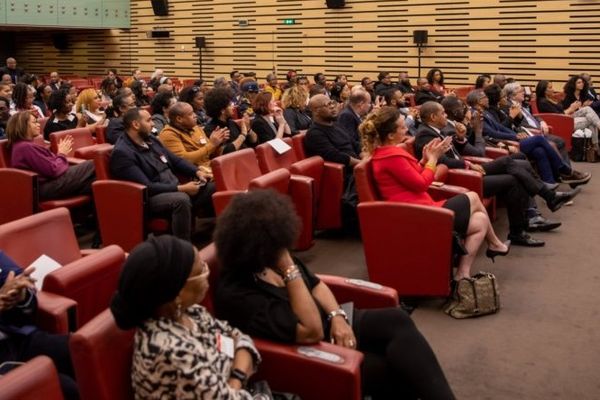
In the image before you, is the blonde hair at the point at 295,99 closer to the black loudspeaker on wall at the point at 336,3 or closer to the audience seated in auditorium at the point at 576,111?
the audience seated in auditorium at the point at 576,111

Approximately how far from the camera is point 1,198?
4.30m

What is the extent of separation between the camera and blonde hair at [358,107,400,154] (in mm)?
3646

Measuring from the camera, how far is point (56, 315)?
2.09 metres

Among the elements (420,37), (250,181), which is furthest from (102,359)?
(420,37)

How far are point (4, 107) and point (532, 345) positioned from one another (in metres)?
5.25

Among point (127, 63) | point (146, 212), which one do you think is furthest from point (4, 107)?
point (127, 63)

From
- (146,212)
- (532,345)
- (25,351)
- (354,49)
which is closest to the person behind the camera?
(25,351)

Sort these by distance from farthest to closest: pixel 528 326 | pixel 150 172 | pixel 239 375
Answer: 1. pixel 150 172
2. pixel 528 326
3. pixel 239 375

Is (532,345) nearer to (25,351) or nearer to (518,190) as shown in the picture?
(518,190)

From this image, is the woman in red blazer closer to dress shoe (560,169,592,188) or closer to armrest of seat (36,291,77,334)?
armrest of seat (36,291,77,334)

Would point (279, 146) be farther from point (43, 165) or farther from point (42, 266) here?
point (42, 266)

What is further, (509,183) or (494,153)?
(494,153)

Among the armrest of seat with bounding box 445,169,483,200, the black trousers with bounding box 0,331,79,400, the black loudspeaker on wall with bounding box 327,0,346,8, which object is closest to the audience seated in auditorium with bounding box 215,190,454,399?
the black trousers with bounding box 0,331,79,400

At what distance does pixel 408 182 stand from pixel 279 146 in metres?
1.47
